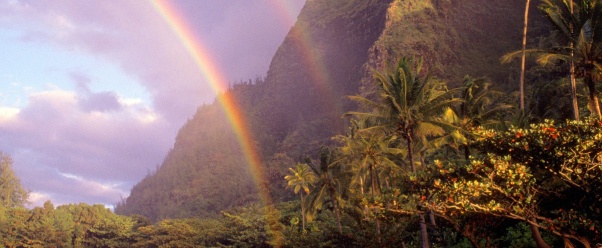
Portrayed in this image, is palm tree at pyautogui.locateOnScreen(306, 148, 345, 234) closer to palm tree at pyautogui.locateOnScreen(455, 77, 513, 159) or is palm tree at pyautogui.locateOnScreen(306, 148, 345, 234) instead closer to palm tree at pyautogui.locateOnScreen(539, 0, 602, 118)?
palm tree at pyautogui.locateOnScreen(455, 77, 513, 159)

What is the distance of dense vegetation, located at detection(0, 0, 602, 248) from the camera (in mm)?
14969

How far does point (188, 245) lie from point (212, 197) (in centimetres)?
11007

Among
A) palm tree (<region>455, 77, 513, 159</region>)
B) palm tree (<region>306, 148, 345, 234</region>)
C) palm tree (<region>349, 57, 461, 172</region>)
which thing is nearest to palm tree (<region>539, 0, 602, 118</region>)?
palm tree (<region>349, 57, 461, 172</region>)

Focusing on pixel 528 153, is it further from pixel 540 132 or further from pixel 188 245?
pixel 188 245

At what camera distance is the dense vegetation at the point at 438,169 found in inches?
589

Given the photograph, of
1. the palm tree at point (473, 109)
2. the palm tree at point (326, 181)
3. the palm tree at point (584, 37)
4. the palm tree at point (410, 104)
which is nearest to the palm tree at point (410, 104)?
the palm tree at point (410, 104)

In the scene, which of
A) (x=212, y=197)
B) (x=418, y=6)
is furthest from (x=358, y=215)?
(x=212, y=197)

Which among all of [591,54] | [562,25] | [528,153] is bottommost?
[528,153]

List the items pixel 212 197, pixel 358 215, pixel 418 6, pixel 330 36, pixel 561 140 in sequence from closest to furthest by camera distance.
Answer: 1. pixel 561 140
2. pixel 358 215
3. pixel 418 6
4. pixel 212 197
5. pixel 330 36

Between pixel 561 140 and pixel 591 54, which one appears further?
pixel 591 54

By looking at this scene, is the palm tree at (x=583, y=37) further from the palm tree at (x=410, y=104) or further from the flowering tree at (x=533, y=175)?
the flowering tree at (x=533, y=175)

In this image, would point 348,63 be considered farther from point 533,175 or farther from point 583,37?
point 533,175

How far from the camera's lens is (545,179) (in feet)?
58.3

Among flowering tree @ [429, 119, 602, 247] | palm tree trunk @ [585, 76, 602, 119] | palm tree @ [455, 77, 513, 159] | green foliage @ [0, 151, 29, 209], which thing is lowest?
flowering tree @ [429, 119, 602, 247]
